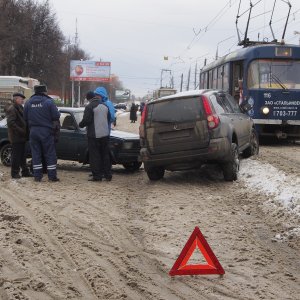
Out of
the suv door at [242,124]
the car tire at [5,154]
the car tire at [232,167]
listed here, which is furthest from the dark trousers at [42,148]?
the suv door at [242,124]

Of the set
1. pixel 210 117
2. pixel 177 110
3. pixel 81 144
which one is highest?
pixel 177 110

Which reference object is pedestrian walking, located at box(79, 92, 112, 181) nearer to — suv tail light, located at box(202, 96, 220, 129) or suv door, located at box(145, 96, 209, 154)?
suv door, located at box(145, 96, 209, 154)

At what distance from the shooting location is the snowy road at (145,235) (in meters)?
4.62

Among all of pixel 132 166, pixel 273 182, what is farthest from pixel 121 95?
pixel 273 182

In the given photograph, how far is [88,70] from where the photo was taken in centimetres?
6538

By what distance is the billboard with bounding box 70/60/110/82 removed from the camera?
6397cm

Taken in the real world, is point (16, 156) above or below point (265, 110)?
below

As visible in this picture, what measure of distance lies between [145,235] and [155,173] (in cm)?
417

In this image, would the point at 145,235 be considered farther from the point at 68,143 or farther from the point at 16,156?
the point at 68,143

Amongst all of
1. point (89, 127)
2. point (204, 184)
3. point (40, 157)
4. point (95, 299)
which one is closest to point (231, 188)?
point (204, 184)

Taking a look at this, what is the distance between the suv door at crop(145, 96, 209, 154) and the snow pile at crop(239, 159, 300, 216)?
120 cm

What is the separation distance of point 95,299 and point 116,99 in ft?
446

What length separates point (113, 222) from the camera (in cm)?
698

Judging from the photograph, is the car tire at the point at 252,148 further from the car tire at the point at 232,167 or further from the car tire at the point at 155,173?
the car tire at the point at 155,173
